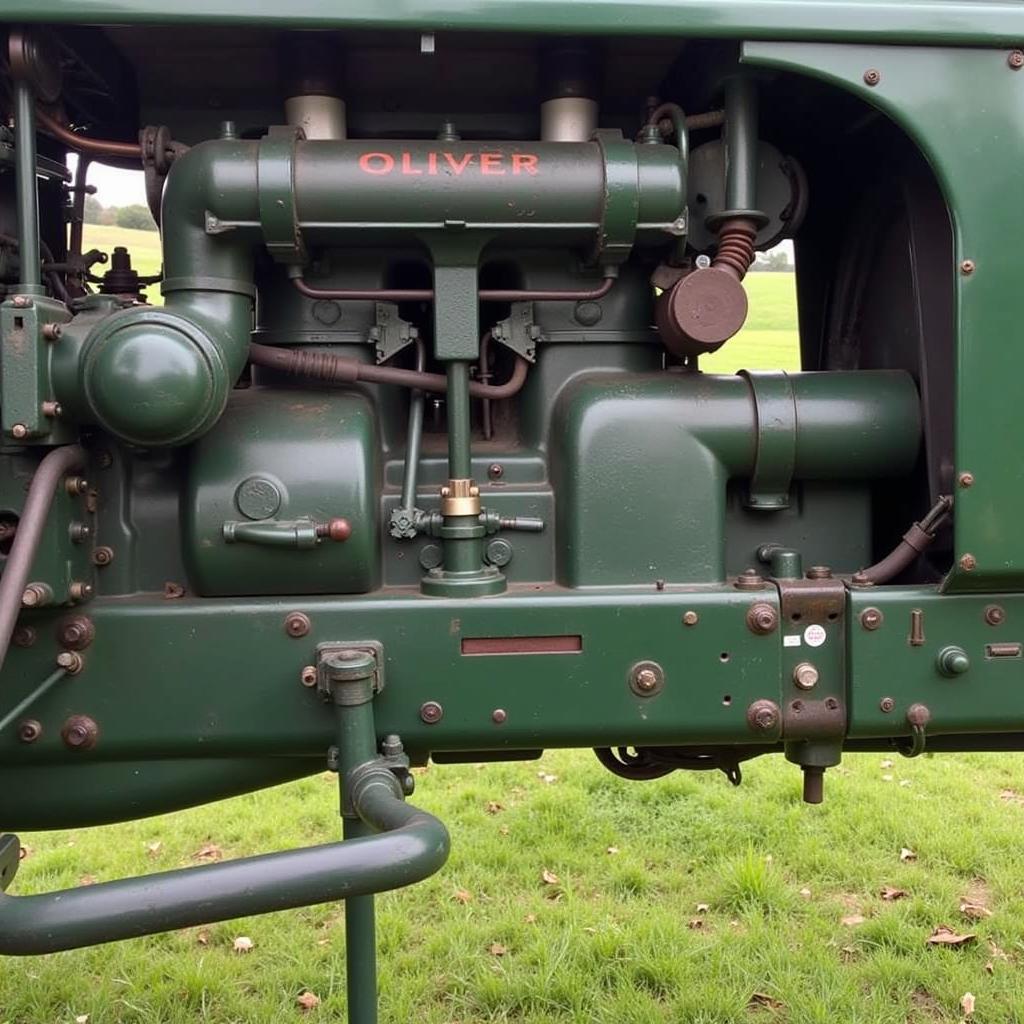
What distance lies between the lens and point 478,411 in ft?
6.70

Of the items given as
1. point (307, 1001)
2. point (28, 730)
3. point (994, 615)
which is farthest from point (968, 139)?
point (307, 1001)

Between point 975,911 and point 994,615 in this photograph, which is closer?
point 994,615

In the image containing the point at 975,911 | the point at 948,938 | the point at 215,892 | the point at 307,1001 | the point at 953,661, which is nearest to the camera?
the point at 215,892

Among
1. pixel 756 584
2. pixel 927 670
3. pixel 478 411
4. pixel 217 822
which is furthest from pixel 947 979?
pixel 217 822

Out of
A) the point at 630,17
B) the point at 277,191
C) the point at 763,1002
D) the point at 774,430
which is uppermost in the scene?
the point at 630,17

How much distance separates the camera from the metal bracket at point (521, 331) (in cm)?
191

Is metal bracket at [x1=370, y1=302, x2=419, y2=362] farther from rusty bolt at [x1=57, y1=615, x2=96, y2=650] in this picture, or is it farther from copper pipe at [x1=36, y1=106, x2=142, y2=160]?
rusty bolt at [x1=57, y1=615, x2=96, y2=650]

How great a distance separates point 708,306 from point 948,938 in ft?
6.91

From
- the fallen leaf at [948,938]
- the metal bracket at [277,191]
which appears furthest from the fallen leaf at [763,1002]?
the metal bracket at [277,191]

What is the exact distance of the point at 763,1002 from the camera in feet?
8.73

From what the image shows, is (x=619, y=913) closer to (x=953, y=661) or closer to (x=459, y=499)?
(x=953, y=661)

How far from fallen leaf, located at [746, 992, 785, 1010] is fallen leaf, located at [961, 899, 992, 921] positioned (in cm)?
76

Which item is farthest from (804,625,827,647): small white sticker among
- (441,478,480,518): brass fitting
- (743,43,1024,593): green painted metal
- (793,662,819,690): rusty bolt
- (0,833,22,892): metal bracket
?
(0,833,22,892): metal bracket

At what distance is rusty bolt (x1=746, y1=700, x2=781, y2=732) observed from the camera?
1714 millimetres
